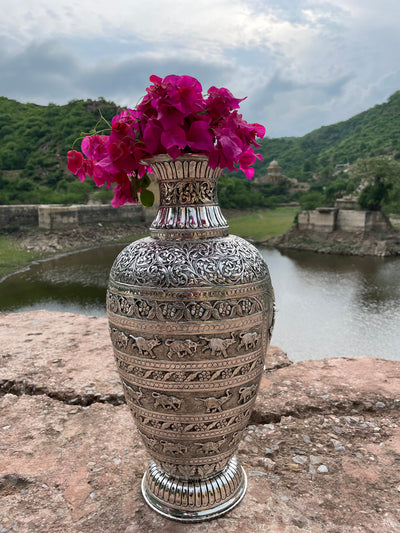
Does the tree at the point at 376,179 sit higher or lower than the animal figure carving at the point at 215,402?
higher

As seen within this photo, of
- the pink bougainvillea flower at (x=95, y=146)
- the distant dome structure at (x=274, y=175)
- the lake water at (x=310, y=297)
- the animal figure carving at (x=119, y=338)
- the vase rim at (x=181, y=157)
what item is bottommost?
the lake water at (x=310, y=297)

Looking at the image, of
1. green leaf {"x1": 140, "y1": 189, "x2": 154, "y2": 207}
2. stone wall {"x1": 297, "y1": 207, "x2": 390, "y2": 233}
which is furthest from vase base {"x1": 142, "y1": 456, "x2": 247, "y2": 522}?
stone wall {"x1": 297, "y1": 207, "x2": 390, "y2": 233}

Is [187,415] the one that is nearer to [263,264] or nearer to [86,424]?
[263,264]

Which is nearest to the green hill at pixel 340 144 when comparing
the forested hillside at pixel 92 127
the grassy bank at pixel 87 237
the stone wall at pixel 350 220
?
the forested hillside at pixel 92 127

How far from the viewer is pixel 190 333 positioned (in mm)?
1657

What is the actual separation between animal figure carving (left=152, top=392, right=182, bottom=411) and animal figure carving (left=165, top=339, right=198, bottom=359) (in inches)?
8.2

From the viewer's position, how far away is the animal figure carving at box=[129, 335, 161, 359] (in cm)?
169

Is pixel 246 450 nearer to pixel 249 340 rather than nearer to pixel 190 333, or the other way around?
pixel 249 340

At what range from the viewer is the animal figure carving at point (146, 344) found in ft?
5.55

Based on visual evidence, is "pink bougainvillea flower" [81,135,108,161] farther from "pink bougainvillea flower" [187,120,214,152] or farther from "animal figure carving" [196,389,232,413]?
"animal figure carving" [196,389,232,413]

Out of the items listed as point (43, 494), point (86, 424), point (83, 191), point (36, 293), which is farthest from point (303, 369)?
point (83, 191)

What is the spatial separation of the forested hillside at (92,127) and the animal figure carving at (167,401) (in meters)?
16.2

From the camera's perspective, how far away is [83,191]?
2319 cm

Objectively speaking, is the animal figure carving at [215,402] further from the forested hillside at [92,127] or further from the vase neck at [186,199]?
the forested hillside at [92,127]
